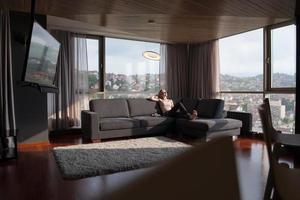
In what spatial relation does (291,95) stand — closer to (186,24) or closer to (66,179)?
(186,24)

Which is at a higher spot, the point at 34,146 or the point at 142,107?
the point at 142,107

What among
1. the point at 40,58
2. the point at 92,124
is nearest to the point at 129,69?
the point at 92,124

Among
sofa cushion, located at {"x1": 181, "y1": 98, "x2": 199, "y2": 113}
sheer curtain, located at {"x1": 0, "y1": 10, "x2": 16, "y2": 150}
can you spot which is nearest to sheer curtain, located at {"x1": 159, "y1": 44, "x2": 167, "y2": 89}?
sofa cushion, located at {"x1": 181, "y1": 98, "x2": 199, "y2": 113}

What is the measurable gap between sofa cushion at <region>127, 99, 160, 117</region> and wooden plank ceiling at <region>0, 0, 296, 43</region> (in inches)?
63.3

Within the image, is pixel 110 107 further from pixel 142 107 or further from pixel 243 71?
pixel 243 71

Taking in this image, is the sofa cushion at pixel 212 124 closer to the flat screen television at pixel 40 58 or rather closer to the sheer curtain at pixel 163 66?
the sheer curtain at pixel 163 66

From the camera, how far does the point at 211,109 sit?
5.44 m

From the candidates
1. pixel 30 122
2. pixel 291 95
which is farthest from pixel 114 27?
pixel 291 95

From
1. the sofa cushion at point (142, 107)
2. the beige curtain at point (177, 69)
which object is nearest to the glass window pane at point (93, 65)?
the sofa cushion at point (142, 107)

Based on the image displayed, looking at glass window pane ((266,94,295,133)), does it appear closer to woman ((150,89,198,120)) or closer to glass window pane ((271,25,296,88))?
glass window pane ((271,25,296,88))

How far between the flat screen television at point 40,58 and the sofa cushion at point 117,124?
4.41ft

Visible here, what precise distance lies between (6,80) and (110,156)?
224cm

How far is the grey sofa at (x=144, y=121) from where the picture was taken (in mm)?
4820

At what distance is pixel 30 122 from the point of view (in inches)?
182
